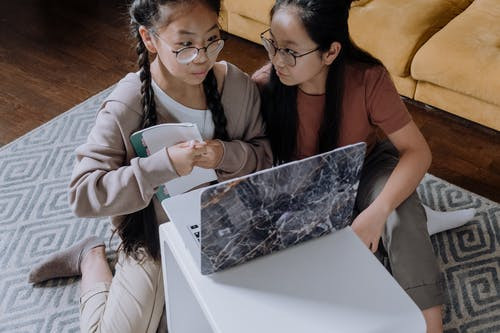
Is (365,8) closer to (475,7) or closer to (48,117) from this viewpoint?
(475,7)

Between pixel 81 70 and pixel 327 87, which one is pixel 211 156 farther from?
pixel 81 70

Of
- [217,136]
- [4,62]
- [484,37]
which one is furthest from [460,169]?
[4,62]

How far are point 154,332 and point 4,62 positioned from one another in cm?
162

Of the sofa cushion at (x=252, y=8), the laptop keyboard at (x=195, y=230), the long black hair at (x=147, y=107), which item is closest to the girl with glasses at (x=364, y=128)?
the long black hair at (x=147, y=107)

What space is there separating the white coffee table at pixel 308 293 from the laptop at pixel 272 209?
0.07 ft

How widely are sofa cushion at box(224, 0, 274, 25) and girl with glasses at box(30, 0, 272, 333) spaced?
1.09 meters

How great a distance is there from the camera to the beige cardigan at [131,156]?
1.04 metres

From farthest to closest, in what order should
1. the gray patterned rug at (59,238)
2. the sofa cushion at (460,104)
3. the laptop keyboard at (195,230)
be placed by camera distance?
the sofa cushion at (460,104) < the gray patterned rug at (59,238) < the laptop keyboard at (195,230)

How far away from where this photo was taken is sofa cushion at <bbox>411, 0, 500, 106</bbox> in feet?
6.11

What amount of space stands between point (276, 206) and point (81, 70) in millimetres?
1788

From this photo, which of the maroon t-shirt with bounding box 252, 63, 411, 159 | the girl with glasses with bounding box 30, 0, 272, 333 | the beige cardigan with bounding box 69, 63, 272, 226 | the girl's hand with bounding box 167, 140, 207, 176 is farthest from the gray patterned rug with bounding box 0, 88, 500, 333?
the girl's hand with bounding box 167, 140, 207, 176

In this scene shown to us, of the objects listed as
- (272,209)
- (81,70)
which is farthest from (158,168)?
(81,70)

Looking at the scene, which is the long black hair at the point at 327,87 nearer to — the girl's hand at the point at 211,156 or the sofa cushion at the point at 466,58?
the girl's hand at the point at 211,156

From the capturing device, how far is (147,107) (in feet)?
3.72
